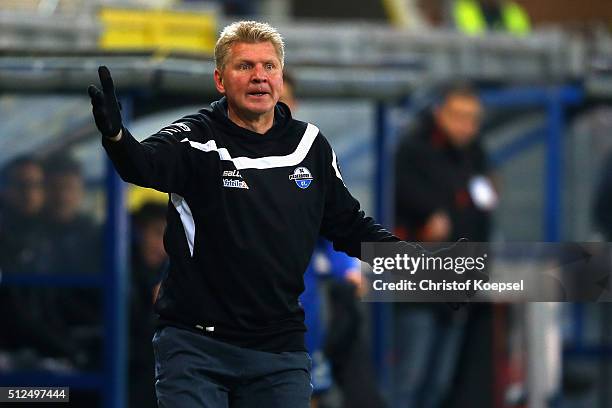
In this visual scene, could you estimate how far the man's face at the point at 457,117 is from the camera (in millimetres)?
9539

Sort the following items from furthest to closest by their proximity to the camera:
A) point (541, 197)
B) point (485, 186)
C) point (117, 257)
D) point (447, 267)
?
point (541, 197)
point (485, 186)
point (117, 257)
point (447, 267)

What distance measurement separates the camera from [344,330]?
777cm

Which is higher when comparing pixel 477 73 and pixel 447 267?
pixel 477 73

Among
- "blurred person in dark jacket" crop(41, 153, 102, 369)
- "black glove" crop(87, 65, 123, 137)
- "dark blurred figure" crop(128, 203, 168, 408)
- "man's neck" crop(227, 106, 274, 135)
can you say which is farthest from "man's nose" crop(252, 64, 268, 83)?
"blurred person in dark jacket" crop(41, 153, 102, 369)

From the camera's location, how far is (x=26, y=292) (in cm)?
816

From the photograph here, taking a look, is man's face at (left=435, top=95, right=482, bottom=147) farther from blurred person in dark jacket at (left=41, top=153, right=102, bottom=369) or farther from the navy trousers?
the navy trousers

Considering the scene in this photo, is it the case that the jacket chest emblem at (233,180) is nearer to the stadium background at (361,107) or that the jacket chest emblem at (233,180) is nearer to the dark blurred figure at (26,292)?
the stadium background at (361,107)

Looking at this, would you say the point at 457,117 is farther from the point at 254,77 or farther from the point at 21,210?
the point at 254,77

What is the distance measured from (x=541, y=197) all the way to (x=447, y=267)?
8.23 metres

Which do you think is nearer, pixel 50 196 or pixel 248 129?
pixel 248 129

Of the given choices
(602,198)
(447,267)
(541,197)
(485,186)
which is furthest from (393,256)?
(541,197)

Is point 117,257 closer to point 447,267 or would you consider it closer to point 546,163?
point 447,267

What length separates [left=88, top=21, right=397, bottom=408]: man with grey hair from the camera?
14.8 feet

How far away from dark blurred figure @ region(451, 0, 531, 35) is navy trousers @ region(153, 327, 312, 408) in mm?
15537
